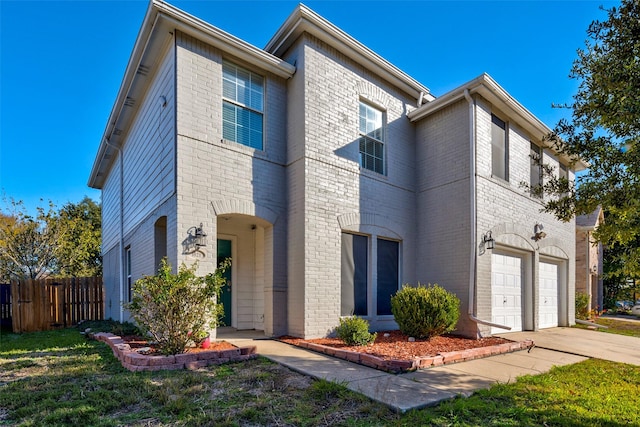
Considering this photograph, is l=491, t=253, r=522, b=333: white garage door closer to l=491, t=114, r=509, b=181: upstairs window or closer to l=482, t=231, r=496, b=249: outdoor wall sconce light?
l=482, t=231, r=496, b=249: outdoor wall sconce light

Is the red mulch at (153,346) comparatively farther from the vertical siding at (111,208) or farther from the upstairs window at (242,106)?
the vertical siding at (111,208)

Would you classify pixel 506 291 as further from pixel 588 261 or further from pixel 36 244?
pixel 36 244

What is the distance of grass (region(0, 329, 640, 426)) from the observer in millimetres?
3475

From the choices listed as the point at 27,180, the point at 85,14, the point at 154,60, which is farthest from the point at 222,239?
the point at 27,180

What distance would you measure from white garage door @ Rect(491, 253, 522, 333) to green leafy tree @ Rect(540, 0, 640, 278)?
495 cm

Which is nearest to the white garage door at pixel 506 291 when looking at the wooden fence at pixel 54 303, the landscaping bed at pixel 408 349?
the landscaping bed at pixel 408 349

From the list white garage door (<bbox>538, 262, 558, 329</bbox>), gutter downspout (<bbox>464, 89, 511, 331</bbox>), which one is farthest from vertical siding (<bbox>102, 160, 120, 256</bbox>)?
white garage door (<bbox>538, 262, 558, 329</bbox>)

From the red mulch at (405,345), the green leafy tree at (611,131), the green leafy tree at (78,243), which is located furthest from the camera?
the green leafy tree at (78,243)

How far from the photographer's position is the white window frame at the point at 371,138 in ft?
30.9

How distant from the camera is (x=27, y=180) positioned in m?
17.7

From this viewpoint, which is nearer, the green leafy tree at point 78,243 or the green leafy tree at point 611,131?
the green leafy tree at point 611,131

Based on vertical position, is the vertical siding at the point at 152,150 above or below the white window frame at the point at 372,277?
A: above

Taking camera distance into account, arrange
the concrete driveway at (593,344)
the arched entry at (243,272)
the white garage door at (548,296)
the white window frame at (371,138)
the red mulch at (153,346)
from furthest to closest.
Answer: the white garage door at (548,296), the white window frame at (371,138), the arched entry at (243,272), the concrete driveway at (593,344), the red mulch at (153,346)

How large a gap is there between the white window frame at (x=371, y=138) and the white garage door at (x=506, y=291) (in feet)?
12.5
